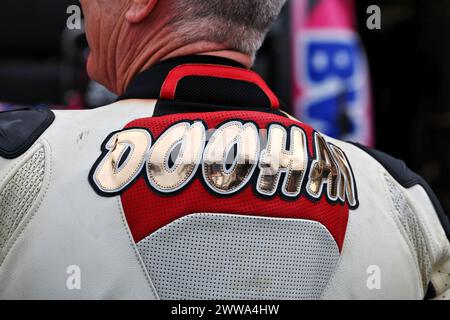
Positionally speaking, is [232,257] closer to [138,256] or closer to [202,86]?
[138,256]

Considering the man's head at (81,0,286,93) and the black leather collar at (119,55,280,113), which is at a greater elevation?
the man's head at (81,0,286,93)

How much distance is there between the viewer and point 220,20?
5.52 feet

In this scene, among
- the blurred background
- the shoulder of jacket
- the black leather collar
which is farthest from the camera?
the blurred background

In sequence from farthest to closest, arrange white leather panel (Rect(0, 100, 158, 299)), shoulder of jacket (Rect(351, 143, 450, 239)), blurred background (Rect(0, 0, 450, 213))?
blurred background (Rect(0, 0, 450, 213)) < shoulder of jacket (Rect(351, 143, 450, 239)) < white leather panel (Rect(0, 100, 158, 299))

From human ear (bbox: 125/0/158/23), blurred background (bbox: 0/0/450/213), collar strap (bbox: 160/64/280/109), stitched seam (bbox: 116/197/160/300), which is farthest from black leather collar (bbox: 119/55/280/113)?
blurred background (bbox: 0/0/450/213)

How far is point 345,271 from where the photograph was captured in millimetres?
1646

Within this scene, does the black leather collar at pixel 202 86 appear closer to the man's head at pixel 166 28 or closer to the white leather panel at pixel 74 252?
the man's head at pixel 166 28

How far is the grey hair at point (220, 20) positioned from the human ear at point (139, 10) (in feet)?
0.18

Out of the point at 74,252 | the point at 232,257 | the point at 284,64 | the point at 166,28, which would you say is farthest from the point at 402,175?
the point at 284,64

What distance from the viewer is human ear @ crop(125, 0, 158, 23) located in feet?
5.63

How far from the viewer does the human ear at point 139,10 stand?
67.6 inches

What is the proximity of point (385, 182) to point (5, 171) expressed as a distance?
2.68 ft

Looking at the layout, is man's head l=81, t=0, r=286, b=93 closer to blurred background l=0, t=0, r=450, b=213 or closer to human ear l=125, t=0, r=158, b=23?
human ear l=125, t=0, r=158, b=23
